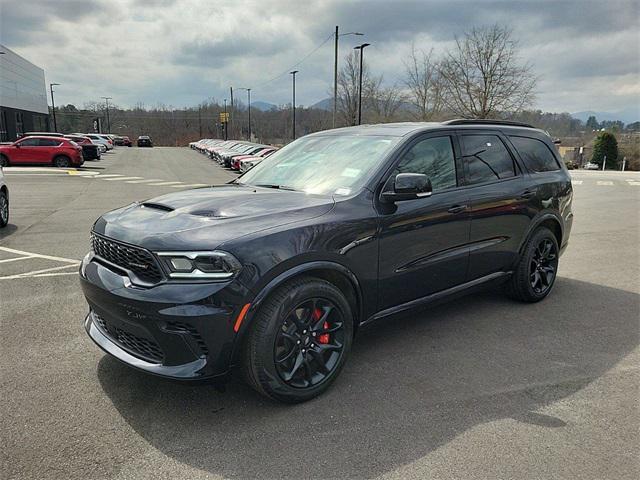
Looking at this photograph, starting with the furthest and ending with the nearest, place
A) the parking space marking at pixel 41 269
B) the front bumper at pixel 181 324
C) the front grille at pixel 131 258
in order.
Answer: the parking space marking at pixel 41 269 → the front grille at pixel 131 258 → the front bumper at pixel 181 324

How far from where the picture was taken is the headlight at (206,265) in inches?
108

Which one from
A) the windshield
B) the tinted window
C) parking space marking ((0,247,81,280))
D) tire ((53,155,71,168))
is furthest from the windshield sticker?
the tinted window

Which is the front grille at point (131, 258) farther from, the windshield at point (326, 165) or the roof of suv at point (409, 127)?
the roof of suv at point (409, 127)

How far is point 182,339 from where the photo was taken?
2.72 m

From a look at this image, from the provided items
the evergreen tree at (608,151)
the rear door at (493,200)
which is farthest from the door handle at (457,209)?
the evergreen tree at (608,151)

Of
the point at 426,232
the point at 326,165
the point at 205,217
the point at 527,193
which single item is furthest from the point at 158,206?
the point at 527,193

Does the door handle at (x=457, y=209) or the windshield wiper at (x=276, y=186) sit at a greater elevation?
the windshield wiper at (x=276, y=186)

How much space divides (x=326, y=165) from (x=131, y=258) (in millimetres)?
1741

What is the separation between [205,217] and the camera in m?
3.08

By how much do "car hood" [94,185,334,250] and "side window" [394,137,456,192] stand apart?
2.73 feet

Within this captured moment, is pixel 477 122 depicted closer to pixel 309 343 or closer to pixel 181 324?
pixel 309 343

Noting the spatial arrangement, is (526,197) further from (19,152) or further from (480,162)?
(19,152)

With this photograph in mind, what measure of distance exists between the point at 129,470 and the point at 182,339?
707 mm

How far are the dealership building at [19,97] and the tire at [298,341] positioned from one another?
2207 inches
